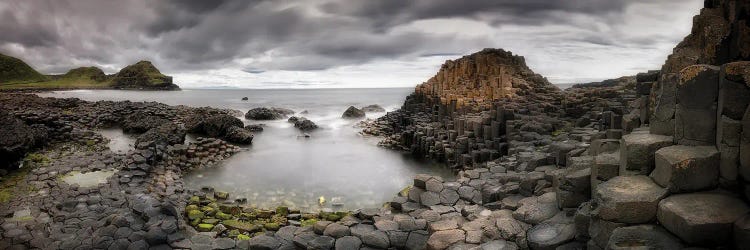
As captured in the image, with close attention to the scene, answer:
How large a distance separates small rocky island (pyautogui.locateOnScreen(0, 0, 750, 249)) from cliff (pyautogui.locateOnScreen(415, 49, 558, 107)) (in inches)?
246

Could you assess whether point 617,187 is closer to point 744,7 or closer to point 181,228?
point 744,7

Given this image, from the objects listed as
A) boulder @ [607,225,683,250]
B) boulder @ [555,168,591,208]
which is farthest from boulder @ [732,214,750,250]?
boulder @ [555,168,591,208]

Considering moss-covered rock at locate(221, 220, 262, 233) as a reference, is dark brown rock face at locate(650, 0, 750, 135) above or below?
above

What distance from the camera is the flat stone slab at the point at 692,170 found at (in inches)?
153

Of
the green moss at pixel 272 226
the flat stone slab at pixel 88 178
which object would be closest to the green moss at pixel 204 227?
the green moss at pixel 272 226

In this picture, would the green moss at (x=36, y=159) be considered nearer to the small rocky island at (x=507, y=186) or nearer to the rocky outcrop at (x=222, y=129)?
the small rocky island at (x=507, y=186)

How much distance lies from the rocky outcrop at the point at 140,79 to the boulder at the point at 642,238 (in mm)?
176448

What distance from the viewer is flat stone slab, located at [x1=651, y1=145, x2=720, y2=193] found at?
3887 mm

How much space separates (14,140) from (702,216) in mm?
18613

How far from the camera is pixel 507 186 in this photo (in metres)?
8.27

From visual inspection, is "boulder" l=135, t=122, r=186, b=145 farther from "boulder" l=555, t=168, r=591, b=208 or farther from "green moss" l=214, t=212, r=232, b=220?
"boulder" l=555, t=168, r=591, b=208

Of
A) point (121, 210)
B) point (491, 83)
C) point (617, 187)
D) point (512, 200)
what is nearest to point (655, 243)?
point (617, 187)

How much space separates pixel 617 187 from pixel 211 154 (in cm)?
1869

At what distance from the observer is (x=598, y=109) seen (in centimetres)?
1672
